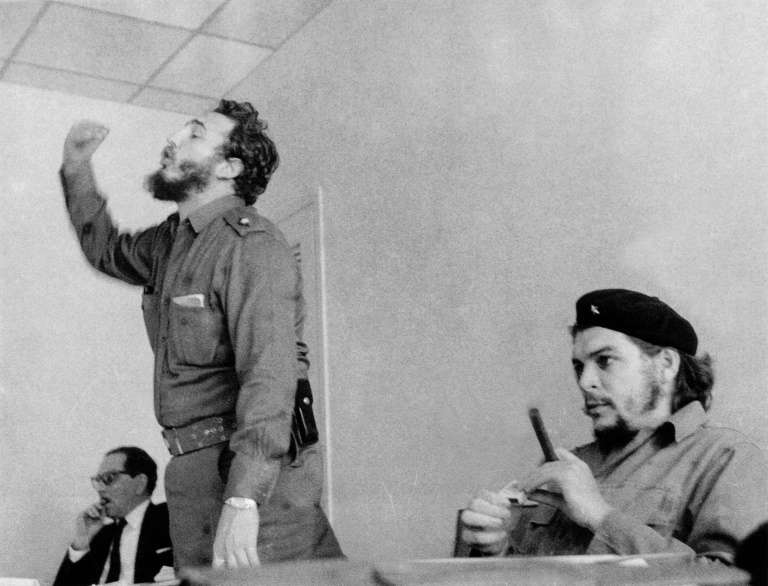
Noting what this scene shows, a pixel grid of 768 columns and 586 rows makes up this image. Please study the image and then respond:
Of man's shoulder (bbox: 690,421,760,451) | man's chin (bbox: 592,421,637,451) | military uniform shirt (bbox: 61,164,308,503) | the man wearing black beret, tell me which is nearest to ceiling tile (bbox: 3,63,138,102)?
military uniform shirt (bbox: 61,164,308,503)

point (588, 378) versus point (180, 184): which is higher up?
point (180, 184)

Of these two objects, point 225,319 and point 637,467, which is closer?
point 637,467

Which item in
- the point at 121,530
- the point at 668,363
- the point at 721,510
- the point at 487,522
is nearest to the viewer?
the point at 721,510

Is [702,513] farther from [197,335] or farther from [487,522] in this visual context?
[197,335]

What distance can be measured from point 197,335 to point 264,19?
0.72m

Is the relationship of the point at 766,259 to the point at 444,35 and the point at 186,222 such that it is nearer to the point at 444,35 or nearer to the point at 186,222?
the point at 444,35

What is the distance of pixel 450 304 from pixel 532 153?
13.0 inches

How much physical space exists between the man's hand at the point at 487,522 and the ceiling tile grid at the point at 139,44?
1.03 metres

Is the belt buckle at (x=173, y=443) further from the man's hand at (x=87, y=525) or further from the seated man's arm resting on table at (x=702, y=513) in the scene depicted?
the seated man's arm resting on table at (x=702, y=513)

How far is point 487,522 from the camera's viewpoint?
6.23ft

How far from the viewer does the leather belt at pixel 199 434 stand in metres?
2.04

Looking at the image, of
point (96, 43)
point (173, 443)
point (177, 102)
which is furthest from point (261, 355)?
point (96, 43)

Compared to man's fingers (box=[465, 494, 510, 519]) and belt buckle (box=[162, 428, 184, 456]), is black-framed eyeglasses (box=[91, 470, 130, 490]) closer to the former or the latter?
belt buckle (box=[162, 428, 184, 456])

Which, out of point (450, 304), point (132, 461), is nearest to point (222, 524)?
point (132, 461)
